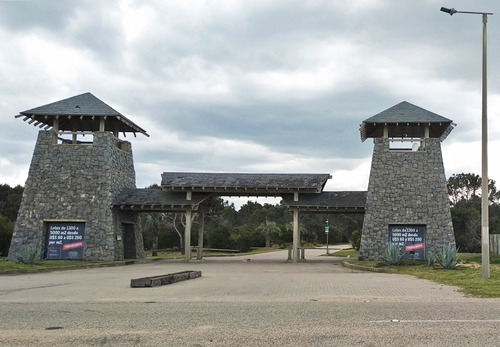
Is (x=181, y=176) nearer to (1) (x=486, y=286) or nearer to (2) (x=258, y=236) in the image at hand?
(1) (x=486, y=286)

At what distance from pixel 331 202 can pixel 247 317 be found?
71.2ft

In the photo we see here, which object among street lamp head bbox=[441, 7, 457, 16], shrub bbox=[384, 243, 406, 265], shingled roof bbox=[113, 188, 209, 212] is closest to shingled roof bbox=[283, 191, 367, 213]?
shingled roof bbox=[113, 188, 209, 212]

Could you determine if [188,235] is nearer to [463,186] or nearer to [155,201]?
[155,201]

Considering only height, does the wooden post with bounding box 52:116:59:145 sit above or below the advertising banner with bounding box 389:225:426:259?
above

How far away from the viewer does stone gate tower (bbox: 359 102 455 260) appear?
28.6m

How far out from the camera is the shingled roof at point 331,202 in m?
29.5

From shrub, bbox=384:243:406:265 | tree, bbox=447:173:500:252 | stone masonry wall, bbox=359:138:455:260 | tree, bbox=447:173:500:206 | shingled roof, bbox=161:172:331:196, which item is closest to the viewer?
shrub, bbox=384:243:406:265

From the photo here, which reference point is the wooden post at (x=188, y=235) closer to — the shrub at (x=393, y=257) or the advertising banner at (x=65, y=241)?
the advertising banner at (x=65, y=241)

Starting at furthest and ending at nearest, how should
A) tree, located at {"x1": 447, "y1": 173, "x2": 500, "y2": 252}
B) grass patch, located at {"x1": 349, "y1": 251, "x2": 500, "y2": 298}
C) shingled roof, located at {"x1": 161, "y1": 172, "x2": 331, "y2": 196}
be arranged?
tree, located at {"x1": 447, "y1": 173, "x2": 500, "y2": 252}
shingled roof, located at {"x1": 161, "y1": 172, "x2": 331, "y2": 196}
grass patch, located at {"x1": 349, "y1": 251, "x2": 500, "y2": 298}

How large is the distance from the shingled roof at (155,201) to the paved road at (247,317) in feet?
53.9

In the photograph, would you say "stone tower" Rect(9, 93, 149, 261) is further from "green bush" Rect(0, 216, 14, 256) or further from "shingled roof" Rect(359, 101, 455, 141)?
"shingled roof" Rect(359, 101, 455, 141)

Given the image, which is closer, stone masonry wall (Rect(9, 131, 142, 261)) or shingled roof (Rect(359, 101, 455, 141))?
shingled roof (Rect(359, 101, 455, 141))

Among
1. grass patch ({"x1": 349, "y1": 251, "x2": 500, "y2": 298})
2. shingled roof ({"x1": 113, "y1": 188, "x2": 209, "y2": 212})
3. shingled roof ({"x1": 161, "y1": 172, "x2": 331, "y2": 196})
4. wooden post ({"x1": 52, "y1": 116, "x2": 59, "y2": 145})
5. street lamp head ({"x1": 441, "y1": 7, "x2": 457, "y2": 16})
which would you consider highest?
street lamp head ({"x1": 441, "y1": 7, "x2": 457, "y2": 16})

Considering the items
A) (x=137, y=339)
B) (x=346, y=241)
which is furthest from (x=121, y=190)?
(x=346, y=241)
